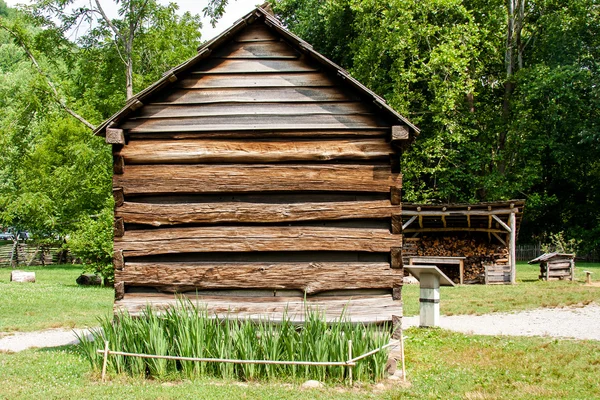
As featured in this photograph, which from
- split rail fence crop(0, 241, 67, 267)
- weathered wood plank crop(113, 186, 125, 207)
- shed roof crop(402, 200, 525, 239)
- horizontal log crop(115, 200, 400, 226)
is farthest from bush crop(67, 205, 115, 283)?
split rail fence crop(0, 241, 67, 267)

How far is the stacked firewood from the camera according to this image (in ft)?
86.0

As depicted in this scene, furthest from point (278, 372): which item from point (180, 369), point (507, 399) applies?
point (507, 399)

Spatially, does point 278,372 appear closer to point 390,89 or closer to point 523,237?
point 390,89

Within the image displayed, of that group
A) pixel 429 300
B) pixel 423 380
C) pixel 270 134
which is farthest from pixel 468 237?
pixel 423 380

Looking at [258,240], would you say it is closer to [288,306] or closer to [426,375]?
[288,306]

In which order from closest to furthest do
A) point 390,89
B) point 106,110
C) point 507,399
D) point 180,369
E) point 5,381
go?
1. point 507,399
2. point 5,381
3. point 180,369
4. point 106,110
5. point 390,89

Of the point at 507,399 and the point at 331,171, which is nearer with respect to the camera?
the point at 507,399

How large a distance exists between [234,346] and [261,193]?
7.73 feet

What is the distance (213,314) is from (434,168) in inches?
990

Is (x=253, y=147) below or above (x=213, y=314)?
above

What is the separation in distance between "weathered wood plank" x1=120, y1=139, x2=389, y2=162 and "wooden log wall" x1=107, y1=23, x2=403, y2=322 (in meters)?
0.02

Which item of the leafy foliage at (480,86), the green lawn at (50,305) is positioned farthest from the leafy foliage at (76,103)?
the leafy foliage at (480,86)

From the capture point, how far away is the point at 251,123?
10.4m

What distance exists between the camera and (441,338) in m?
A: 12.3
